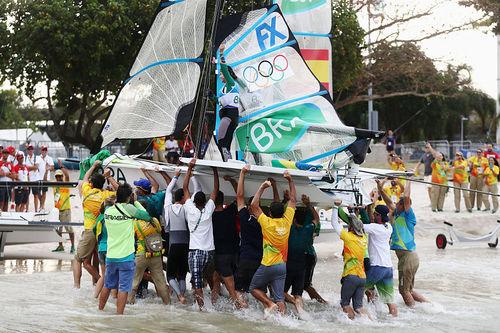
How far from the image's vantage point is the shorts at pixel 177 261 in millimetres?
12469

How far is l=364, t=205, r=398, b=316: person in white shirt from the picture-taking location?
469 inches

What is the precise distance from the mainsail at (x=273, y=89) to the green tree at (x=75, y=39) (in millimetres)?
13918

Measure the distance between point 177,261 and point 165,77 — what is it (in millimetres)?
2770

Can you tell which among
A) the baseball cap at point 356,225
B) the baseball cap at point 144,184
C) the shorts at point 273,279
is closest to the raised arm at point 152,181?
the baseball cap at point 144,184

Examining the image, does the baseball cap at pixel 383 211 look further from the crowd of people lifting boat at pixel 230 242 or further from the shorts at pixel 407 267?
the shorts at pixel 407 267

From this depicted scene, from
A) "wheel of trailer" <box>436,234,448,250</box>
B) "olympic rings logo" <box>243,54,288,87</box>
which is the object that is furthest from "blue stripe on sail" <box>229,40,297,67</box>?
"wheel of trailer" <box>436,234,448,250</box>

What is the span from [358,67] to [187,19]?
19732mm

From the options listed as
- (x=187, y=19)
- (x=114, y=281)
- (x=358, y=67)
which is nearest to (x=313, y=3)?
(x=187, y=19)

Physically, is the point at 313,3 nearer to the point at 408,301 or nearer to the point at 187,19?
the point at 187,19

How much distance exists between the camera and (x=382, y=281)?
39.6 ft

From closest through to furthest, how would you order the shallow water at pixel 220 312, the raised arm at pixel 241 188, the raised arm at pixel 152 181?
the shallow water at pixel 220 312
the raised arm at pixel 241 188
the raised arm at pixel 152 181

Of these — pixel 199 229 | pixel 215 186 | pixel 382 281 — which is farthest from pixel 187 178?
pixel 382 281

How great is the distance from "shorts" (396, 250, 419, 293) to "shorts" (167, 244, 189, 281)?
9.49 feet

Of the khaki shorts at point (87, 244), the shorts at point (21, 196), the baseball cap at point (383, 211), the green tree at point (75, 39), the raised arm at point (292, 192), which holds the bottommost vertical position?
the khaki shorts at point (87, 244)
